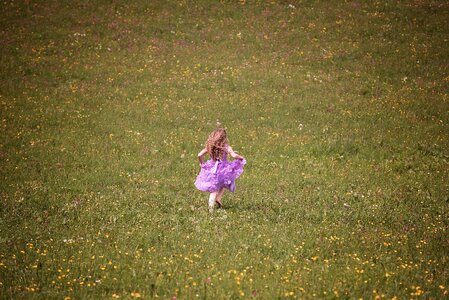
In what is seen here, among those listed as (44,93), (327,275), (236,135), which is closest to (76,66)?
(44,93)

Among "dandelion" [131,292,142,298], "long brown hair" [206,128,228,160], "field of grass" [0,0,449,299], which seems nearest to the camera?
"dandelion" [131,292,142,298]

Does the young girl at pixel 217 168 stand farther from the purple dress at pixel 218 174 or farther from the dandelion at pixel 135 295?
the dandelion at pixel 135 295

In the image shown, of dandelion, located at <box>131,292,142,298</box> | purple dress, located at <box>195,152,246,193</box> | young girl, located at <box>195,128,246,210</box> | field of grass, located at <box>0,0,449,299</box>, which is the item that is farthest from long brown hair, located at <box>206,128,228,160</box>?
dandelion, located at <box>131,292,142,298</box>

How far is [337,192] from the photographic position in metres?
15.3

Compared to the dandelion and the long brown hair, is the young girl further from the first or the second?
the dandelion

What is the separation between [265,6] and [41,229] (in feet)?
93.1

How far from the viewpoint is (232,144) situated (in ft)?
68.1

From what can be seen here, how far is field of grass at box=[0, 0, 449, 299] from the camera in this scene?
30.9 ft

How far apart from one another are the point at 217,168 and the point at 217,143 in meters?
0.61

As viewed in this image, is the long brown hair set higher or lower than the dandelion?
higher

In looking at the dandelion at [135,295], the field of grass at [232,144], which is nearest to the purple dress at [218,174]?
the field of grass at [232,144]

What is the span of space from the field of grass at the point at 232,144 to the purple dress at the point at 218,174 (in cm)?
62

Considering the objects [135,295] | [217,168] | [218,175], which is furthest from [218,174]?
[135,295]

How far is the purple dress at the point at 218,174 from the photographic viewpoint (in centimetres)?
1366
